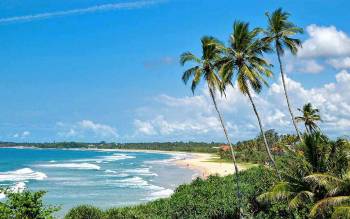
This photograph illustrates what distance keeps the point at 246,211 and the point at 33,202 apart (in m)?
15.4

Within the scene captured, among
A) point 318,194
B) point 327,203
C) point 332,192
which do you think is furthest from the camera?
point 318,194

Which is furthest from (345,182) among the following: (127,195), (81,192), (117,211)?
(81,192)

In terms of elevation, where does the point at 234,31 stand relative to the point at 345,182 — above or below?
above

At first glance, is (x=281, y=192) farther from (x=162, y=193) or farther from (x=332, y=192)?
(x=162, y=193)

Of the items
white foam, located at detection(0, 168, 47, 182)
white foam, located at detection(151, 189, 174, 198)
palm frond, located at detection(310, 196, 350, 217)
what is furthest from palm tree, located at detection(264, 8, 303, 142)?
white foam, located at detection(0, 168, 47, 182)

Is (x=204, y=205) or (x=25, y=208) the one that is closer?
(x=25, y=208)

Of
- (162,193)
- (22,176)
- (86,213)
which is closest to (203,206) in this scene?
(86,213)

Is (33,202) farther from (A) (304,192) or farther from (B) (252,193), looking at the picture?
(B) (252,193)

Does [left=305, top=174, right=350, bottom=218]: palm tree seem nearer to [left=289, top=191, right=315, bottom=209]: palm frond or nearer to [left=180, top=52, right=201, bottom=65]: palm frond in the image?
[left=289, top=191, right=315, bottom=209]: palm frond

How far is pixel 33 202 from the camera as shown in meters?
12.2

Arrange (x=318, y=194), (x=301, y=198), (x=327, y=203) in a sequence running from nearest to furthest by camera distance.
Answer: (x=327, y=203), (x=301, y=198), (x=318, y=194)

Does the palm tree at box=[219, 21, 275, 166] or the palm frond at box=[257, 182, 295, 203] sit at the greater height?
the palm tree at box=[219, 21, 275, 166]

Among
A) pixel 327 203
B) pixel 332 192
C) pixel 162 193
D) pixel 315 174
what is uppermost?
pixel 315 174

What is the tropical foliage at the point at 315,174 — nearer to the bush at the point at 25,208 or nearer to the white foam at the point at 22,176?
the bush at the point at 25,208
